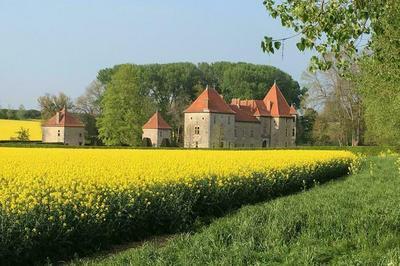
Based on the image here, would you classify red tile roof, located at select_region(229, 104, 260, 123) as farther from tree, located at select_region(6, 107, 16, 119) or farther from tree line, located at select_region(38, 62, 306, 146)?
tree, located at select_region(6, 107, 16, 119)

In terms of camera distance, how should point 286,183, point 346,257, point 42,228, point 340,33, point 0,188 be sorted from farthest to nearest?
1. point 286,183
2. point 0,188
3. point 42,228
4. point 346,257
5. point 340,33

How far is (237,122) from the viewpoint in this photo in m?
79.8

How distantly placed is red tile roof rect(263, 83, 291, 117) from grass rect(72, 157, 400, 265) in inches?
2883

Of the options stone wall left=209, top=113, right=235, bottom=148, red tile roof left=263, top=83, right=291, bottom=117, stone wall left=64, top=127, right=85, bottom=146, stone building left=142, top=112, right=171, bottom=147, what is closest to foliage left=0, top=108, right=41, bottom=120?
stone wall left=64, top=127, right=85, bottom=146

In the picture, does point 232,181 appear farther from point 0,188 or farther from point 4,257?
point 4,257

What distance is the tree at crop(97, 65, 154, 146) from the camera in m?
63.0

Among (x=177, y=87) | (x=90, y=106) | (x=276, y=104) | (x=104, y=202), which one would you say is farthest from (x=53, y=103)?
(x=104, y=202)

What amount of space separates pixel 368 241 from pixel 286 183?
1002 centimetres

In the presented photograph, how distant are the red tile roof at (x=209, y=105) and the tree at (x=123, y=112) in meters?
9.57

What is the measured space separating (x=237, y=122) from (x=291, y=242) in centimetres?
7231

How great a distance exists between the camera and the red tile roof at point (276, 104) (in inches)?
3285

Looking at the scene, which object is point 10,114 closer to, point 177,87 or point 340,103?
point 177,87

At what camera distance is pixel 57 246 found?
8.66 metres

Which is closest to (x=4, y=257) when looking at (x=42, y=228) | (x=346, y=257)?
(x=42, y=228)
